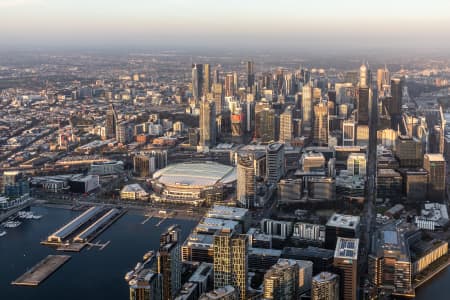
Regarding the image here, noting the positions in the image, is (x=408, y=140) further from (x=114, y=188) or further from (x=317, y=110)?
(x=114, y=188)

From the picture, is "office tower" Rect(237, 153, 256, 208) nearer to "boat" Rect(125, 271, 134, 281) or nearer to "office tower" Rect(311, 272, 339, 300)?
"boat" Rect(125, 271, 134, 281)

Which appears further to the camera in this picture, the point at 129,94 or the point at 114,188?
the point at 129,94

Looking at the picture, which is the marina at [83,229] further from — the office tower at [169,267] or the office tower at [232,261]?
the office tower at [232,261]

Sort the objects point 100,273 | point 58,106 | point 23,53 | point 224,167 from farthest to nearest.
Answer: point 23,53 < point 58,106 < point 224,167 < point 100,273

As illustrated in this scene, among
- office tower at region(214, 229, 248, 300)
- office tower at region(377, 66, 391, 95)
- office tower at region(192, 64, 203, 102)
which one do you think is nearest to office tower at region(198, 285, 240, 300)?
office tower at region(214, 229, 248, 300)

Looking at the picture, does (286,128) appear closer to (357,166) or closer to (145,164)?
(357,166)

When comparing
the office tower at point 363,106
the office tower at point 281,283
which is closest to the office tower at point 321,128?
the office tower at point 363,106

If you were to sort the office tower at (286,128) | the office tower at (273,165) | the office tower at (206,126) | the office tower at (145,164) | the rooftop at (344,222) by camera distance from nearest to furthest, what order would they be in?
the rooftop at (344,222) → the office tower at (273,165) → the office tower at (145,164) → the office tower at (206,126) → the office tower at (286,128)

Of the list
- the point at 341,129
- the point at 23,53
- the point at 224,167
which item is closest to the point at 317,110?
the point at 341,129
